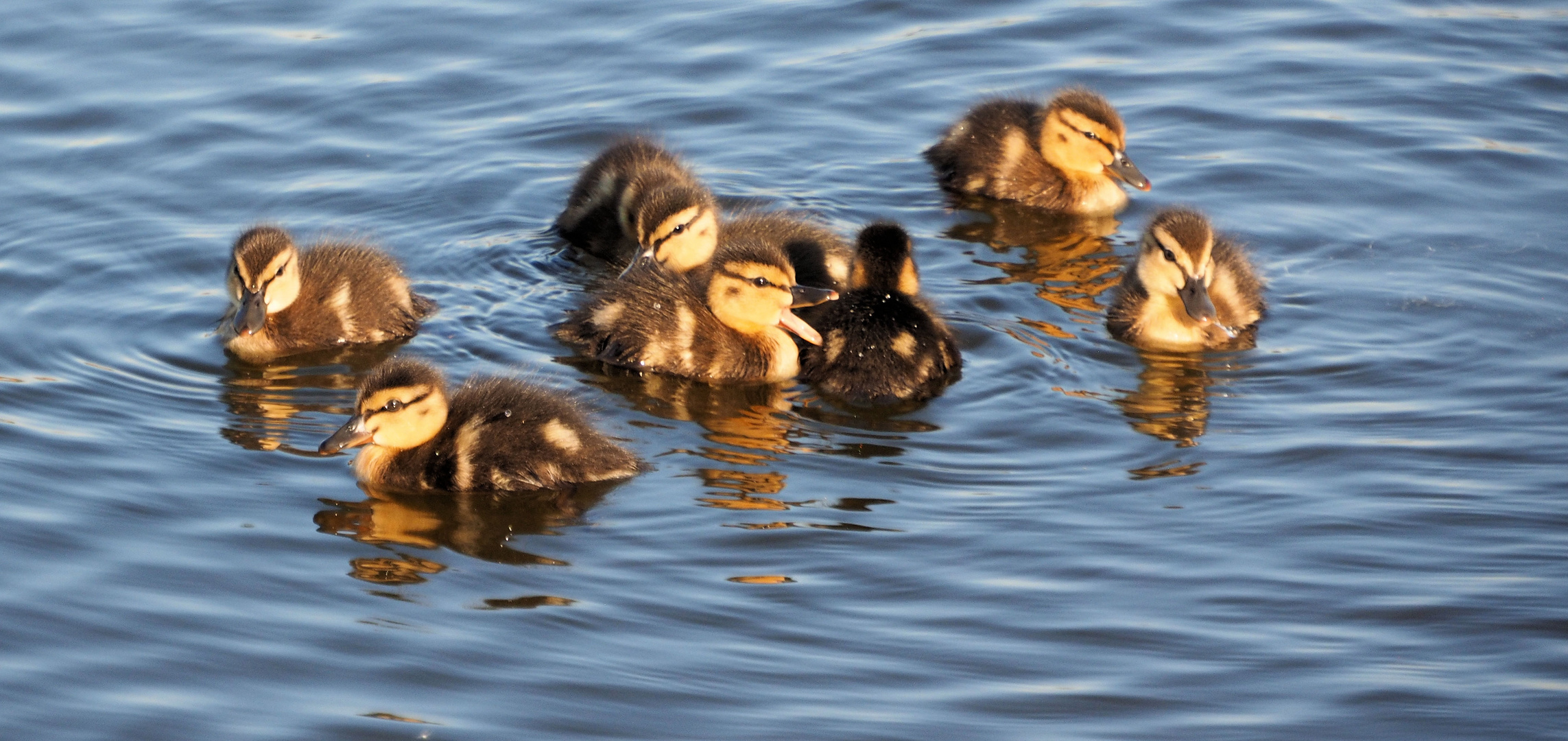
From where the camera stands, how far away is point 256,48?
9109 millimetres

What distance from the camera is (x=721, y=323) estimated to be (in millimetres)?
6066

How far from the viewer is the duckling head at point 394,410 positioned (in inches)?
199

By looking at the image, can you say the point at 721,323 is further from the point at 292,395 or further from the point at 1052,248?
the point at 1052,248

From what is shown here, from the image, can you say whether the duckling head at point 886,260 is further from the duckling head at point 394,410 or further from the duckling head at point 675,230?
the duckling head at point 394,410

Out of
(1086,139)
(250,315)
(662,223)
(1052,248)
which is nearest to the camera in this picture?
(250,315)

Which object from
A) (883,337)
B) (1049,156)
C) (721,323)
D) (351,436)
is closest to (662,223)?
(721,323)

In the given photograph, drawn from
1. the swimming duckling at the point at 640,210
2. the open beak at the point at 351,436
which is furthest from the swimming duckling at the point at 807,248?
the open beak at the point at 351,436

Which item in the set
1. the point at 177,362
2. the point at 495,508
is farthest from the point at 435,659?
the point at 177,362

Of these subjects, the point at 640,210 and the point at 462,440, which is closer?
the point at 462,440

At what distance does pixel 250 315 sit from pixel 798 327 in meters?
1.79

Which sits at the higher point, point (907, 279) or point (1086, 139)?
point (1086, 139)

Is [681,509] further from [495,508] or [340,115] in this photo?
[340,115]

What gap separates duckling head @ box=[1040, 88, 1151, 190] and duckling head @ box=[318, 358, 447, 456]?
3371 mm

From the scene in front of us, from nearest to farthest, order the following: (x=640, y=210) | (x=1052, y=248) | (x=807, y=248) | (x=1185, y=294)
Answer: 1. (x=1185, y=294)
2. (x=640, y=210)
3. (x=807, y=248)
4. (x=1052, y=248)
